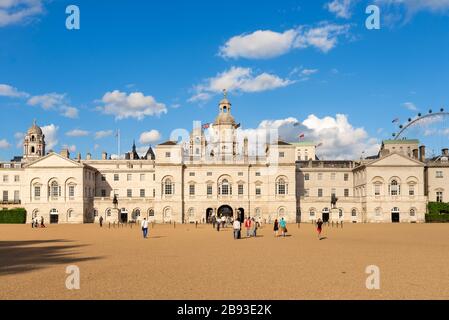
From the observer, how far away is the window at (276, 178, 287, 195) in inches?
3214

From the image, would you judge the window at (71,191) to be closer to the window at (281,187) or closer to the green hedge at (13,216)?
the green hedge at (13,216)

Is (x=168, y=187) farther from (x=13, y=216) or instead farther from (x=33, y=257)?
(x=33, y=257)

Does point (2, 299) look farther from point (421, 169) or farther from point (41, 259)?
point (421, 169)

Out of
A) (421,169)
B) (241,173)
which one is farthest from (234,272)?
(421,169)

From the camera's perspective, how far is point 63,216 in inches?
3184

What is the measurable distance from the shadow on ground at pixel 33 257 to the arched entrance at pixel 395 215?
62.3 meters

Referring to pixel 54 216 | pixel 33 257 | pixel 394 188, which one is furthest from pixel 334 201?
pixel 33 257

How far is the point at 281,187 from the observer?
8175cm

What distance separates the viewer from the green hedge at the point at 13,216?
8094 centimetres

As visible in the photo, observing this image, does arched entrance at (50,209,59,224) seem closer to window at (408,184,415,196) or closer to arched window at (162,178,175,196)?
arched window at (162,178,175,196)

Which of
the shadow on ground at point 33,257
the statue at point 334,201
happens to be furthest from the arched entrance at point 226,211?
the shadow on ground at point 33,257

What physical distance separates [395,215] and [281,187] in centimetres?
1960

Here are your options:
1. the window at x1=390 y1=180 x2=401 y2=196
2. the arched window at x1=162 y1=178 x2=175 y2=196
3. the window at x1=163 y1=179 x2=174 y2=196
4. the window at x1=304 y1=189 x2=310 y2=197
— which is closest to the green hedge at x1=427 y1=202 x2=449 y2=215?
the window at x1=390 y1=180 x2=401 y2=196

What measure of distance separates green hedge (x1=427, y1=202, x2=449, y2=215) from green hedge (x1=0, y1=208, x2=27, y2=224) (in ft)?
221
